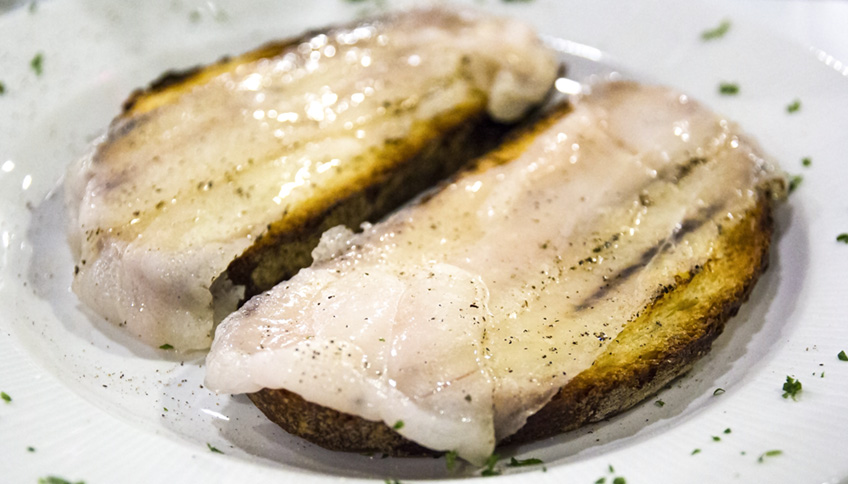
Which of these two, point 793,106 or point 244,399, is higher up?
point 793,106

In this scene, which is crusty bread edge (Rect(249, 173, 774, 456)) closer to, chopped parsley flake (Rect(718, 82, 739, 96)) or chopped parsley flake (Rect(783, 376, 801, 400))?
chopped parsley flake (Rect(783, 376, 801, 400))

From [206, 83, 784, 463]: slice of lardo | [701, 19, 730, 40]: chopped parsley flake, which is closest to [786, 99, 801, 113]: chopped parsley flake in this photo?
[206, 83, 784, 463]: slice of lardo

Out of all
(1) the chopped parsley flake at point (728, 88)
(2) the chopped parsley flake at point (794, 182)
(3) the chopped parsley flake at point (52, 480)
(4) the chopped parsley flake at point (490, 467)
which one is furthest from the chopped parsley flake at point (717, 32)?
(3) the chopped parsley flake at point (52, 480)

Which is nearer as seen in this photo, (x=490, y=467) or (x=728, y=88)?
(x=490, y=467)

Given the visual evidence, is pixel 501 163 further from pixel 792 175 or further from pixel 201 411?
pixel 201 411

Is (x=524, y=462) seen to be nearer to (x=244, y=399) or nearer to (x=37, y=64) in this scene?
(x=244, y=399)

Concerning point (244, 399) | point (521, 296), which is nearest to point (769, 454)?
point (521, 296)

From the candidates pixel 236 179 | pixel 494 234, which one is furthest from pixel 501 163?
pixel 236 179
